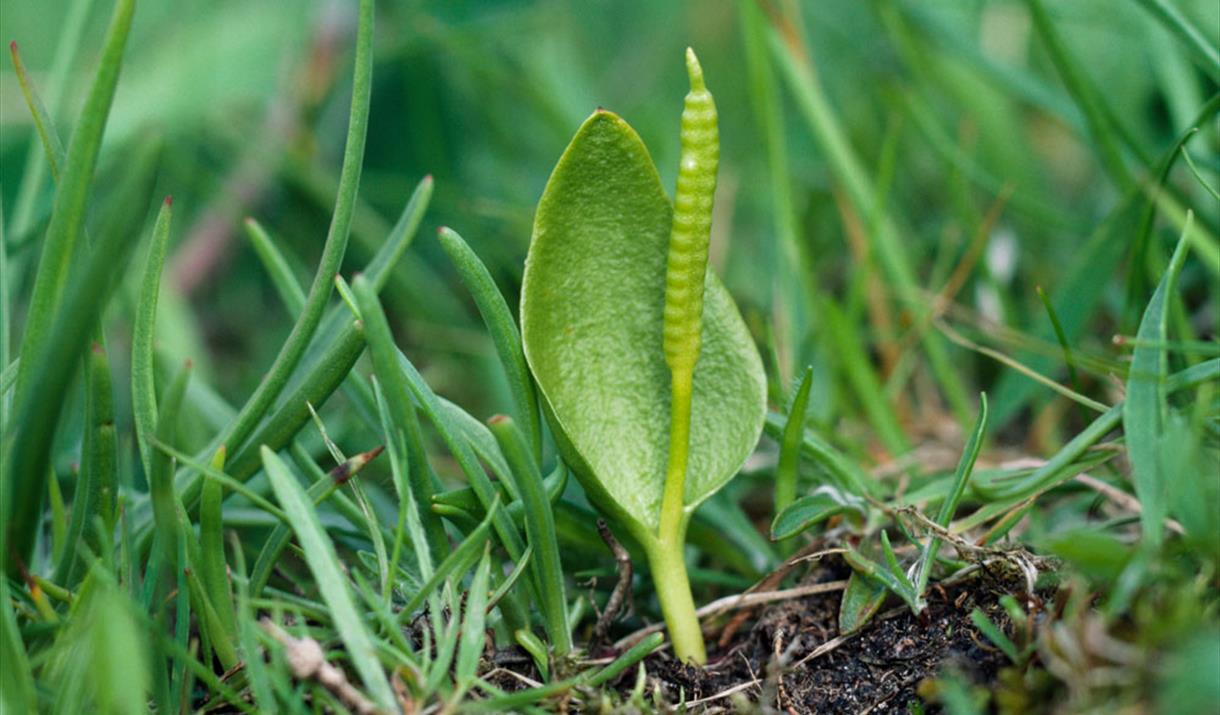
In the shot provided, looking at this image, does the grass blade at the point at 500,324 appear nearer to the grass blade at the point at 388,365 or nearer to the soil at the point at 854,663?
the grass blade at the point at 388,365

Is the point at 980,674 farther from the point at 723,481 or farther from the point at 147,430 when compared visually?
the point at 147,430

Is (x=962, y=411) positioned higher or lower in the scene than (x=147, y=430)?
lower

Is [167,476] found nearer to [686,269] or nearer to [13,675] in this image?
[13,675]

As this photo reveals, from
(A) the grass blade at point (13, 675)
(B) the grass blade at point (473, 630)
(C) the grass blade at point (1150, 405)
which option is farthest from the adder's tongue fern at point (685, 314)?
(A) the grass blade at point (13, 675)

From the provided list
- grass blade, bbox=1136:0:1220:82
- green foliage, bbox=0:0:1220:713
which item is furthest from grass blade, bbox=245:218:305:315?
grass blade, bbox=1136:0:1220:82

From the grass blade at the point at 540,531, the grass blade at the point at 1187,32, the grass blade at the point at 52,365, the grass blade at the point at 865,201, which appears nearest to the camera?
the grass blade at the point at 52,365

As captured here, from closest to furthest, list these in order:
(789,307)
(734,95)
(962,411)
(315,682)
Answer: (315,682), (962,411), (789,307), (734,95)

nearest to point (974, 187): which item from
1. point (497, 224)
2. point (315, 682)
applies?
point (497, 224)
